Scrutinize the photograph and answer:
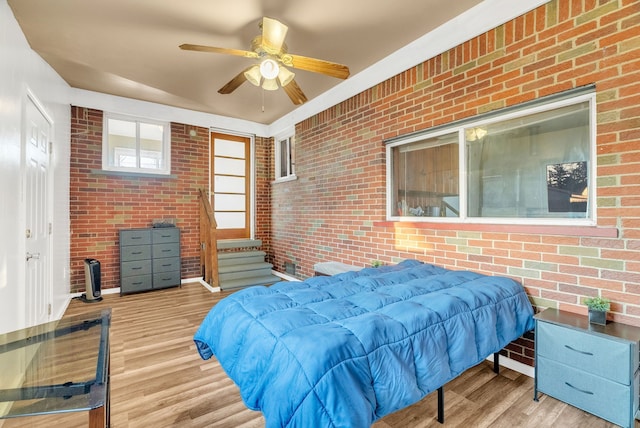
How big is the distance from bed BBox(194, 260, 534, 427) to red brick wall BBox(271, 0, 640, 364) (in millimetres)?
377

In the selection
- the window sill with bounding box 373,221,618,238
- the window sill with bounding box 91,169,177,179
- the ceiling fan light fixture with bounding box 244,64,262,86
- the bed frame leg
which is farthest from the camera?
the window sill with bounding box 91,169,177,179

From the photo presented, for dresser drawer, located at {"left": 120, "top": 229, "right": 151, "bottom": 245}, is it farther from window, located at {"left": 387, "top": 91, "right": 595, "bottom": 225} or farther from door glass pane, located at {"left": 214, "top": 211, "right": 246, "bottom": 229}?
window, located at {"left": 387, "top": 91, "right": 595, "bottom": 225}

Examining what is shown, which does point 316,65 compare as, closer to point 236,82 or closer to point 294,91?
point 294,91

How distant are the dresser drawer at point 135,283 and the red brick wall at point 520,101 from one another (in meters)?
3.08

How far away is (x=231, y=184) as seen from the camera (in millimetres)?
5664

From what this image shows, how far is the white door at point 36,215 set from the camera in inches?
95.5

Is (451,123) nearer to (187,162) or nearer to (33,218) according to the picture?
(33,218)

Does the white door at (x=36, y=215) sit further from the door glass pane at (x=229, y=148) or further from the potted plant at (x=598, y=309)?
the potted plant at (x=598, y=309)

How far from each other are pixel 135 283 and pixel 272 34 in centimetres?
399

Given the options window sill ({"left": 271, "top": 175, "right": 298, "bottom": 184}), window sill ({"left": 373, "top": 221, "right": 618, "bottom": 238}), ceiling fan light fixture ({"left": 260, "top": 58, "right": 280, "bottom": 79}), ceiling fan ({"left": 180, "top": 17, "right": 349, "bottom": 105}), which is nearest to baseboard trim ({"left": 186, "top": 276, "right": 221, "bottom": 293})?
window sill ({"left": 271, "top": 175, "right": 298, "bottom": 184})

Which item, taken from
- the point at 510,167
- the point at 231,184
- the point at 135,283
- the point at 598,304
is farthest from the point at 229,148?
the point at 598,304

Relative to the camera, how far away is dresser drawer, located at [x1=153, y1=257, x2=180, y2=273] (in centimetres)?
454

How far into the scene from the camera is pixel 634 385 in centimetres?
159

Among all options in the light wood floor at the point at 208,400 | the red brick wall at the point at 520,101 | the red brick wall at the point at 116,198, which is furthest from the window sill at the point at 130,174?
the red brick wall at the point at 520,101
